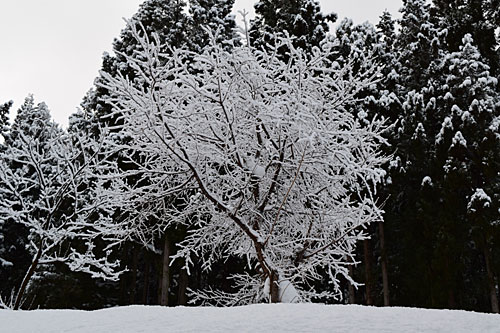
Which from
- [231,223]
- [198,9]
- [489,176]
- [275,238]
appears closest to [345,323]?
[275,238]

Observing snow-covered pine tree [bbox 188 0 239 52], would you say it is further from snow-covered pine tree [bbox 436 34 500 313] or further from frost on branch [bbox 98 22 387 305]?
frost on branch [bbox 98 22 387 305]

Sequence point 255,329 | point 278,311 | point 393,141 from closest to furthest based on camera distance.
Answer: point 255,329
point 278,311
point 393,141

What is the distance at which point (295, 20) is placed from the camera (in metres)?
15.2

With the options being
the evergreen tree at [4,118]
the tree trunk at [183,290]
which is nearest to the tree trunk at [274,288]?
the tree trunk at [183,290]

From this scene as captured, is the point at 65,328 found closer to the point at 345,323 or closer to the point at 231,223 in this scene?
the point at 345,323

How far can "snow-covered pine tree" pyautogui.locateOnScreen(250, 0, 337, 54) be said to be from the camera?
50.2ft

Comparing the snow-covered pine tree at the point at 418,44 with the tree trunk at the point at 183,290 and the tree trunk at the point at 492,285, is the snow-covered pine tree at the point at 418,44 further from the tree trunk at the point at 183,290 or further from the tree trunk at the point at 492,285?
the tree trunk at the point at 183,290

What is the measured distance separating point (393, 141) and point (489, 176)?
3785mm

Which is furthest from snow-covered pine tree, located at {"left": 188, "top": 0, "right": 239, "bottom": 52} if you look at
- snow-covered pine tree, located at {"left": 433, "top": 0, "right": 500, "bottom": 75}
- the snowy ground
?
the snowy ground

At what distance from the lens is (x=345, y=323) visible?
276 cm

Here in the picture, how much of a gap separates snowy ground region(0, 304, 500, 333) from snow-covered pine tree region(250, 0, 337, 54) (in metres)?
12.9

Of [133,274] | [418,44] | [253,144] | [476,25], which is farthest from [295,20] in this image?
[133,274]

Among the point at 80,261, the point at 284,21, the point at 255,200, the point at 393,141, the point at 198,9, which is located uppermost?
the point at 198,9

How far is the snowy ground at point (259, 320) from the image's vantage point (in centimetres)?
268
